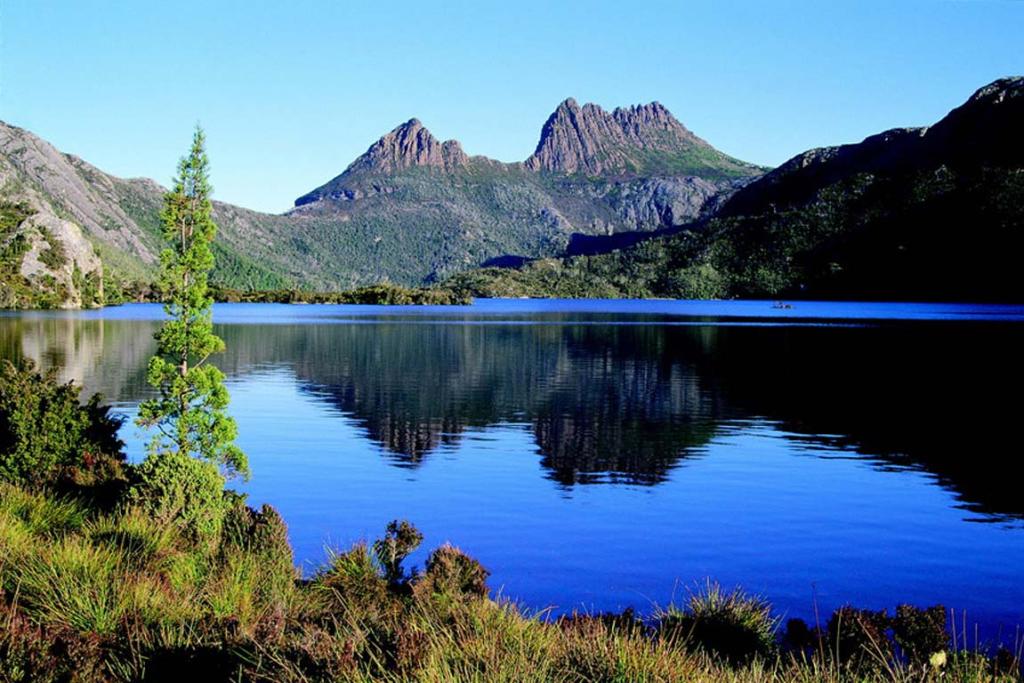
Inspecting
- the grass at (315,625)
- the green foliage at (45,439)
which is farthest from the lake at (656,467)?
the green foliage at (45,439)

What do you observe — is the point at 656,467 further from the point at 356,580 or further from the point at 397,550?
the point at 356,580

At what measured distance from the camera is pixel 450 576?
52.5 feet

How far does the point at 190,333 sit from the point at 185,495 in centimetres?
396

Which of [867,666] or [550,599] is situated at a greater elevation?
[867,666]

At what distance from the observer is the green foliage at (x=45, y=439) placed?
21.8 metres

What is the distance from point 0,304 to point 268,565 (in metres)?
211

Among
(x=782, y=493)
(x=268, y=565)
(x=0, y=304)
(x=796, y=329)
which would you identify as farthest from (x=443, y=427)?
(x=0, y=304)

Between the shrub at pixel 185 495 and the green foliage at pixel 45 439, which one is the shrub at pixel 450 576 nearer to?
the shrub at pixel 185 495

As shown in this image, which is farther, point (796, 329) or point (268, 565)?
point (796, 329)

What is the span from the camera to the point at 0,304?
653 ft

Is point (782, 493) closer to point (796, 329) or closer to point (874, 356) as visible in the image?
point (874, 356)

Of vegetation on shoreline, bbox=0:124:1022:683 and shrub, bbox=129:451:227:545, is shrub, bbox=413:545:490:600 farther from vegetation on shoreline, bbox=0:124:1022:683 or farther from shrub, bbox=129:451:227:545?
shrub, bbox=129:451:227:545

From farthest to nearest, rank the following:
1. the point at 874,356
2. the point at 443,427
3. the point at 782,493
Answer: the point at 874,356 → the point at 443,427 → the point at 782,493

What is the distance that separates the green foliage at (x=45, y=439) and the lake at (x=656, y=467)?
206 inches
